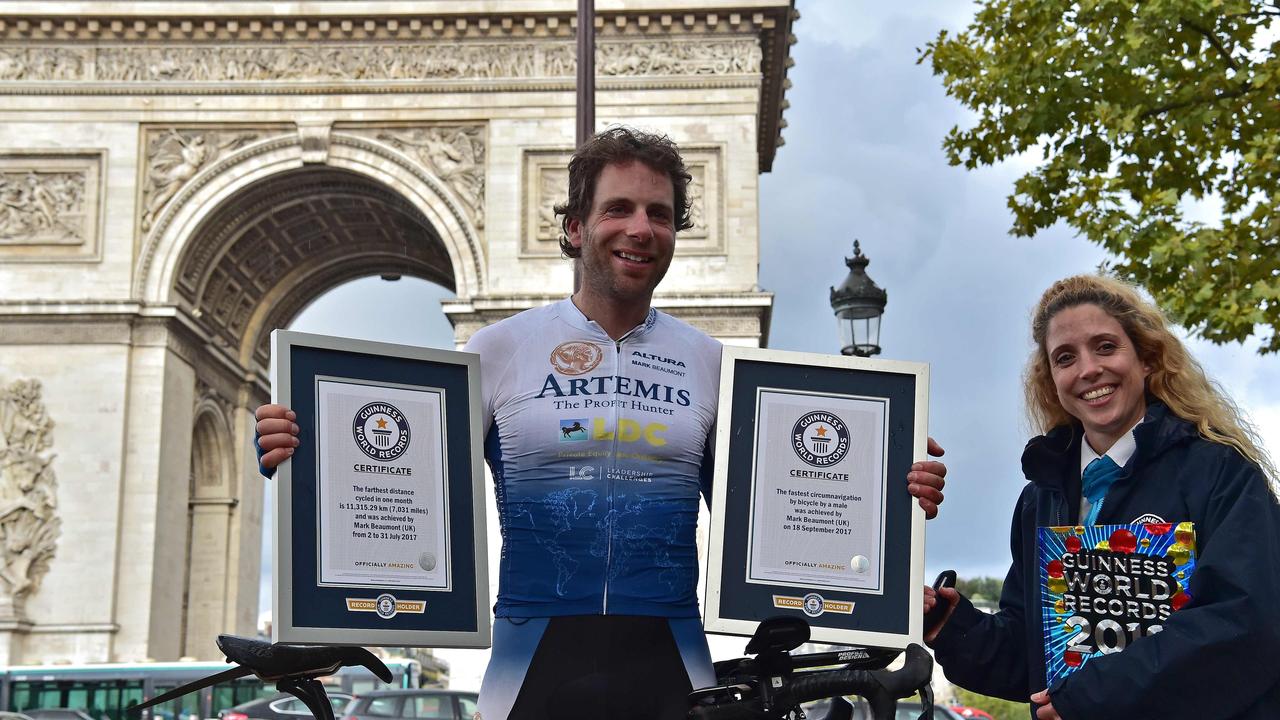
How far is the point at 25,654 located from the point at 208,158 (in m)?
8.68

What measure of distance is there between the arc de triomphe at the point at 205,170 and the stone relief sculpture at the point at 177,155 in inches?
1.5

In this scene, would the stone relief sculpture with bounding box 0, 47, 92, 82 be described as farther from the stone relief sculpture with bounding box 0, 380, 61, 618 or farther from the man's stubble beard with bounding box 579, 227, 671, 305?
the man's stubble beard with bounding box 579, 227, 671, 305

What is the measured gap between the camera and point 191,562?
87.2 feet

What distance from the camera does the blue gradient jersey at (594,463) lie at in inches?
101

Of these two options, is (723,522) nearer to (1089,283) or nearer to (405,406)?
(405,406)

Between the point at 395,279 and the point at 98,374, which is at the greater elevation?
the point at 395,279

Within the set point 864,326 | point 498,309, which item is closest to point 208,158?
point 498,309

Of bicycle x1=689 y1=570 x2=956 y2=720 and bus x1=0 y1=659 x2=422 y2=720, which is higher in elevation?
bicycle x1=689 y1=570 x2=956 y2=720

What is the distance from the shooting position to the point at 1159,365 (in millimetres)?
2830

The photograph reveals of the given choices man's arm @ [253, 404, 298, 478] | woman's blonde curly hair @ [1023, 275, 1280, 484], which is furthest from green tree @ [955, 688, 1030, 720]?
man's arm @ [253, 404, 298, 478]

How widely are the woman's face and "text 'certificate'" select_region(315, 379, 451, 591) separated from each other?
1.28m

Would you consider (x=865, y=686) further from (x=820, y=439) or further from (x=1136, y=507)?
(x=1136, y=507)

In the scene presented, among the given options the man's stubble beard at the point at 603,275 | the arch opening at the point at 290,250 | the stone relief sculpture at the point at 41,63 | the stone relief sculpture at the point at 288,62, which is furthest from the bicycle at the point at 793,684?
the stone relief sculpture at the point at 41,63

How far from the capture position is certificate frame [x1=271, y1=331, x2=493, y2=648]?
250cm
